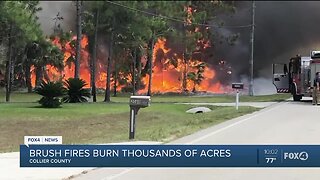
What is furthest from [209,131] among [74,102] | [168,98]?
[168,98]

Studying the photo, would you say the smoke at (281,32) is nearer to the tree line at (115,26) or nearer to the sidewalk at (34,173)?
the tree line at (115,26)

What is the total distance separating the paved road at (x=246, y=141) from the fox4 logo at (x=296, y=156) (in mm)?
1754

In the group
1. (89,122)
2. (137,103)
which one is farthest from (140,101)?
(89,122)

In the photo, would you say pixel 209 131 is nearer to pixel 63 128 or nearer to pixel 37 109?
pixel 63 128

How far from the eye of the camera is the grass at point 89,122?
666 inches

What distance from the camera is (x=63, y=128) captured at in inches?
768

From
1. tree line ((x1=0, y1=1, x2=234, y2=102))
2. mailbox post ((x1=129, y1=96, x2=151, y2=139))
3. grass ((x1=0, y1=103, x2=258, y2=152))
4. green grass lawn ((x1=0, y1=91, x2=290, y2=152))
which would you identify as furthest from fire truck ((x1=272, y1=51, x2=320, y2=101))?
mailbox post ((x1=129, y1=96, x2=151, y2=139))

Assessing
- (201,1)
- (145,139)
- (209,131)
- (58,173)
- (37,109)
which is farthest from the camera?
(37,109)

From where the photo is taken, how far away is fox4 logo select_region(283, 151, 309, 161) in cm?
647

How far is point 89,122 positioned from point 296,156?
15.3 meters

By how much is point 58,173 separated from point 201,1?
11.4ft

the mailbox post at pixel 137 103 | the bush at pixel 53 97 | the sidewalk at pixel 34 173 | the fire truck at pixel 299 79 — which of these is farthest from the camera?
the fire truck at pixel 299 79

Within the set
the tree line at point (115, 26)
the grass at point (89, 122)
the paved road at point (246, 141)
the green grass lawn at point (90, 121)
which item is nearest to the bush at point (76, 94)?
the green grass lawn at point (90, 121)

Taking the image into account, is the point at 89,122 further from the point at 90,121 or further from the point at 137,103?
the point at 137,103
